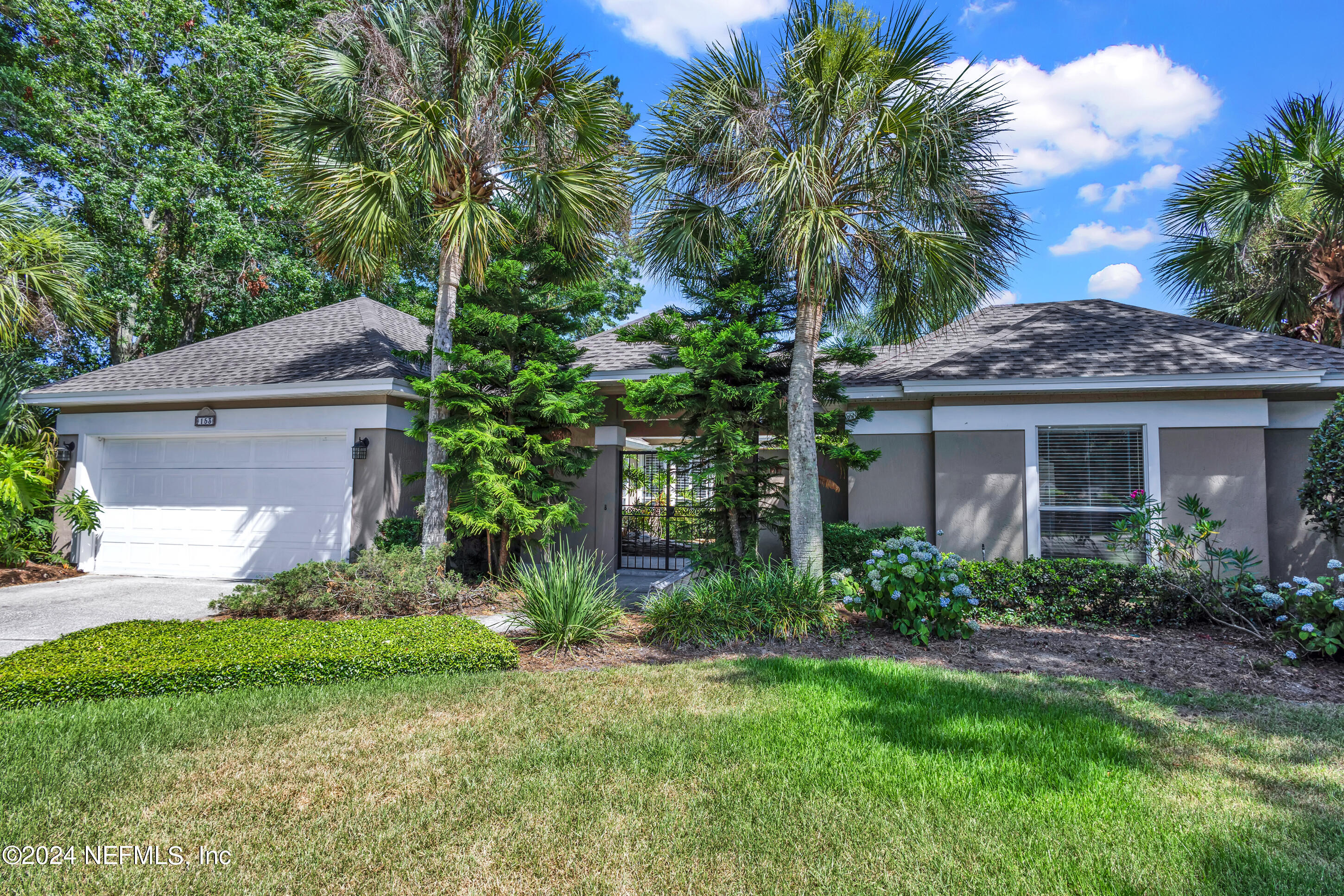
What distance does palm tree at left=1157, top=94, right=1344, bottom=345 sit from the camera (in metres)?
9.52

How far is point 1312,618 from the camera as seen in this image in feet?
18.2

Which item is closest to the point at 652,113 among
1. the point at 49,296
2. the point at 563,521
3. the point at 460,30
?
the point at 460,30

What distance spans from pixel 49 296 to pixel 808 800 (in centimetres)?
1261

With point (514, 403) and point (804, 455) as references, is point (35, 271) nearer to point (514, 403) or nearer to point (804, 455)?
point (514, 403)

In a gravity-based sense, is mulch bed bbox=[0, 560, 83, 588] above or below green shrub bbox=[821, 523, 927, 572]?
below

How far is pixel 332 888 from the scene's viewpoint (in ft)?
7.82

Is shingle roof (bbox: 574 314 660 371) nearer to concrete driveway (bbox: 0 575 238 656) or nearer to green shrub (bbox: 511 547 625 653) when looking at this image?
green shrub (bbox: 511 547 625 653)

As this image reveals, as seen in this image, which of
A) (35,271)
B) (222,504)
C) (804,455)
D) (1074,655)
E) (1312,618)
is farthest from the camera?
(222,504)

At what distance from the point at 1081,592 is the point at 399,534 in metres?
8.56

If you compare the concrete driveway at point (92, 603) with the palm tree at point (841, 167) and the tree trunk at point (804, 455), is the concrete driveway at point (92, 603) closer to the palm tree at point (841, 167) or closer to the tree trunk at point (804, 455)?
the tree trunk at point (804, 455)

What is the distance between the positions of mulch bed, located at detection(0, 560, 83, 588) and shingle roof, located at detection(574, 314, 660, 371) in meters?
9.01

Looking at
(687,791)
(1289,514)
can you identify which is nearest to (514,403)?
(687,791)

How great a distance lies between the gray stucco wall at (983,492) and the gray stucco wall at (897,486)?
0.33 meters

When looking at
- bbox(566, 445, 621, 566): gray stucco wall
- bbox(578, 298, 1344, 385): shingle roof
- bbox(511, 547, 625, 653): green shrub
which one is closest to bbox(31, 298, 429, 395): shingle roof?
bbox(566, 445, 621, 566): gray stucco wall
